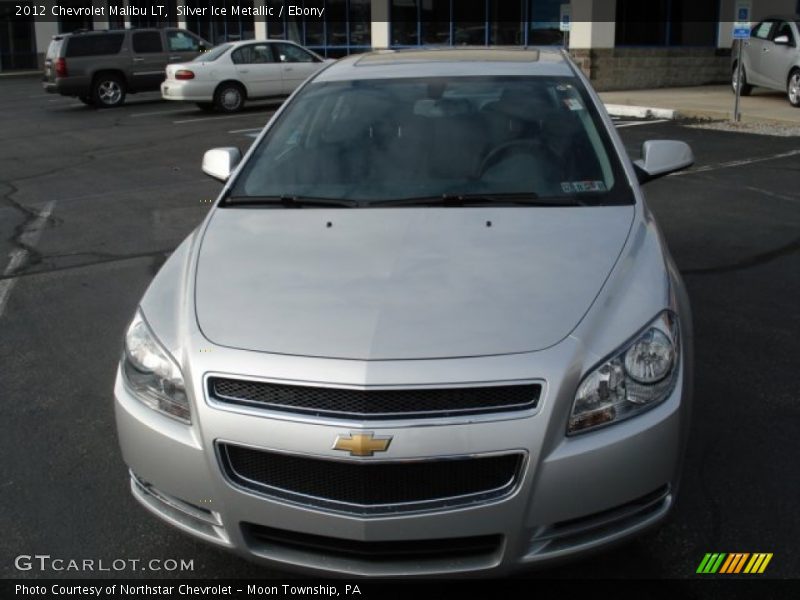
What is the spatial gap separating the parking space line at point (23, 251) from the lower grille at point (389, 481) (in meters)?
4.39

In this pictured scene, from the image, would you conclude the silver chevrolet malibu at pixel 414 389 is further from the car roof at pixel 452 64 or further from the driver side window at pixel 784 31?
the driver side window at pixel 784 31

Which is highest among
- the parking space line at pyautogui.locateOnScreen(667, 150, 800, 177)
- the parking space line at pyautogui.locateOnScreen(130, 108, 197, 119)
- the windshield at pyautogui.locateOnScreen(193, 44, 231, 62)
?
the windshield at pyautogui.locateOnScreen(193, 44, 231, 62)

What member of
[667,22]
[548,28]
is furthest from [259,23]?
[667,22]

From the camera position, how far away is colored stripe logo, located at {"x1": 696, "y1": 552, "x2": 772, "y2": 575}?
3251mm

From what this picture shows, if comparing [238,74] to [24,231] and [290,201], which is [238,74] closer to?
[24,231]

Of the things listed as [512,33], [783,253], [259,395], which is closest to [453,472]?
[259,395]

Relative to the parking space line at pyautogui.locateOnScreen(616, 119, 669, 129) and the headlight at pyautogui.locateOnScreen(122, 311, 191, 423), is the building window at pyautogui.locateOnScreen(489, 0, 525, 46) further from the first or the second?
the headlight at pyautogui.locateOnScreen(122, 311, 191, 423)

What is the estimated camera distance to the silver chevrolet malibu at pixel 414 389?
2.70m

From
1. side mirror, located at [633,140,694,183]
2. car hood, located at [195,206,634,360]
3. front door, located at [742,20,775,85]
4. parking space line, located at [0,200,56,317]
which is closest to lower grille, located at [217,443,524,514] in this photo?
car hood, located at [195,206,634,360]

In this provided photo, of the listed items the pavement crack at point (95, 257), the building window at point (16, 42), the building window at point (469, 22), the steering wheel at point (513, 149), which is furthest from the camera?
the building window at point (16, 42)

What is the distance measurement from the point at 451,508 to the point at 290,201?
70.5 inches

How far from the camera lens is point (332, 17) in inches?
1131

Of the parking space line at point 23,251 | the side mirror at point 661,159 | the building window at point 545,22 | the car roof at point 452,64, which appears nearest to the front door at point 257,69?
the building window at point 545,22

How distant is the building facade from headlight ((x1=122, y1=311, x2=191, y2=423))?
15815 mm
